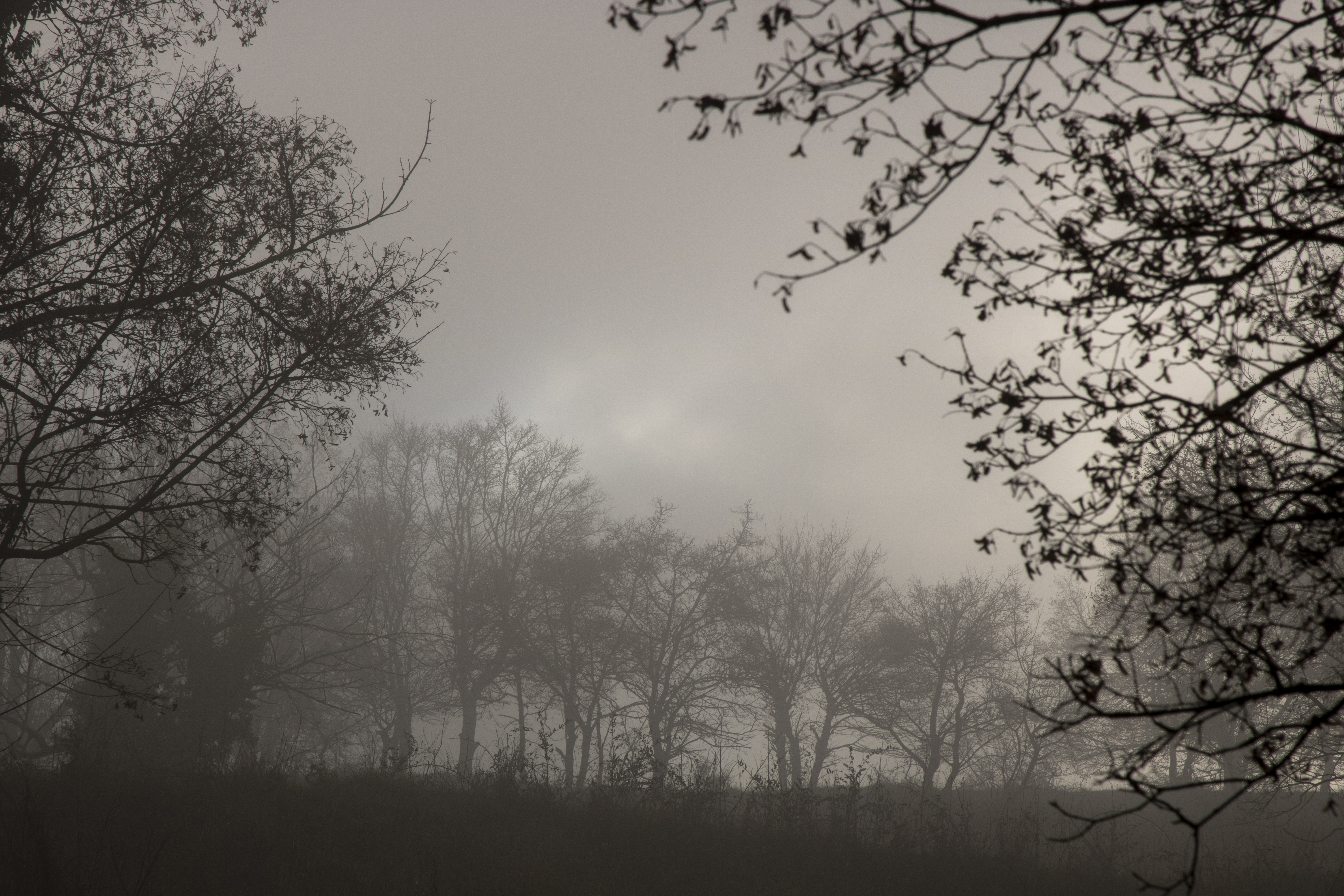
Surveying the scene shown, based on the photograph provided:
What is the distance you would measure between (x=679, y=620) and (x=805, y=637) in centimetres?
658

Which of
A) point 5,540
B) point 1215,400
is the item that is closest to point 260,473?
point 5,540

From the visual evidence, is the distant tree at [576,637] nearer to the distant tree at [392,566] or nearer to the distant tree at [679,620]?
the distant tree at [679,620]

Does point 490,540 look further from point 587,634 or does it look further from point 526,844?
point 526,844

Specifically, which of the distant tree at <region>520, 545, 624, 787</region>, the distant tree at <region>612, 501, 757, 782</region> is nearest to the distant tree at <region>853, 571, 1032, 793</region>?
the distant tree at <region>612, 501, 757, 782</region>

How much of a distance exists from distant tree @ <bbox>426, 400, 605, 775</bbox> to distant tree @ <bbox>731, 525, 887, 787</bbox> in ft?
22.9

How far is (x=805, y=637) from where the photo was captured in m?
29.1

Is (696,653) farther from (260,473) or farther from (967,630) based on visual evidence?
(260,473)

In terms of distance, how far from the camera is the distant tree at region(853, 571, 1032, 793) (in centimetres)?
2441

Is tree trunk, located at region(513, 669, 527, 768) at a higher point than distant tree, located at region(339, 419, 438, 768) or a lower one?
lower

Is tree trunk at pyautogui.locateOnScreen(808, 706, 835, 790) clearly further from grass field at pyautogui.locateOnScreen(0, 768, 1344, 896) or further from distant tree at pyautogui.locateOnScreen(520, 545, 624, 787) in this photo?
grass field at pyautogui.locateOnScreen(0, 768, 1344, 896)

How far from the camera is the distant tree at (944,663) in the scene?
961 inches

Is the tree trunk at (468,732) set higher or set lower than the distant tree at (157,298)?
lower

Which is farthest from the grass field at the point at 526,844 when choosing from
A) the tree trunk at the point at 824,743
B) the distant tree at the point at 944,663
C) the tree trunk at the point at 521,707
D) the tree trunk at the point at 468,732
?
the tree trunk at the point at 824,743

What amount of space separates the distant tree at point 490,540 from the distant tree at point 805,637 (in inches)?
275
